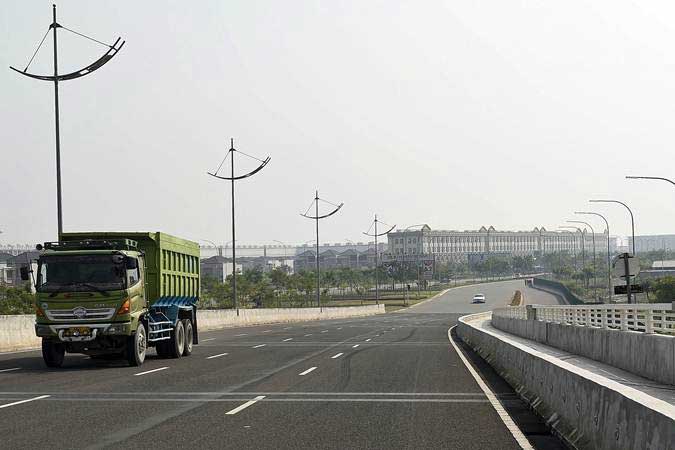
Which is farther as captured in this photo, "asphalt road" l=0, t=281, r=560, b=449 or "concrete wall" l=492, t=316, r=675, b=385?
"concrete wall" l=492, t=316, r=675, b=385

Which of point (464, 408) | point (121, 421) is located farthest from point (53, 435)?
point (464, 408)

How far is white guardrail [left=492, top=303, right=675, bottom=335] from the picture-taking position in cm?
2075

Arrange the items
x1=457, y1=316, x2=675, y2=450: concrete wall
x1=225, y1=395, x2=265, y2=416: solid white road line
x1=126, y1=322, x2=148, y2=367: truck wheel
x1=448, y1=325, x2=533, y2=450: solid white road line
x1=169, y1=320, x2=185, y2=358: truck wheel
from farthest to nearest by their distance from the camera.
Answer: x1=169, y1=320, x2=185, y2=358: truck wheel, x1=126, y1=322, x2=148, y2=367: truck wheel, x1=225, y1=395, x2=265, y2=416: solid white road line, x1=448, y1=325, x2=533, y2=450: solid white road line, x1=457, y1=316, x2=675, y2=450: concrete wall

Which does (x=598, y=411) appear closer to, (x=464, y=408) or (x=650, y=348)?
(x=464, y=408)

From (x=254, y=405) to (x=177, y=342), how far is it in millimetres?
11719

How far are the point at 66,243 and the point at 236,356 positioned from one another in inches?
246

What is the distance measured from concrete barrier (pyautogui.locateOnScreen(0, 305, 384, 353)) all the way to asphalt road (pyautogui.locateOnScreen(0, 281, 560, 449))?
209 inches

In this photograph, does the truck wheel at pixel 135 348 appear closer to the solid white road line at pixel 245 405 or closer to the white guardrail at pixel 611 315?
the solid white road line at pixel 245 405

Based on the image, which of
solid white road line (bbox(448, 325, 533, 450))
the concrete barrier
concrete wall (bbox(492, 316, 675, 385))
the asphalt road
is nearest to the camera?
solid white road line (bbox(448, 325, 533, 450))

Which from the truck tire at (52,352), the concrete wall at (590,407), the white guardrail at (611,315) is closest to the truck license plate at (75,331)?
the truck tire at (52,352)

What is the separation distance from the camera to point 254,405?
45.4ft

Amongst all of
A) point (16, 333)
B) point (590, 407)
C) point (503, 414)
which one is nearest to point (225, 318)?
point (16, 333)

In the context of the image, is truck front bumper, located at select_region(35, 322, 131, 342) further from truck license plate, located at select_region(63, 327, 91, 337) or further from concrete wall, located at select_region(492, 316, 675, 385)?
concrete wall, located at select_region(492, 316, 675, 385)

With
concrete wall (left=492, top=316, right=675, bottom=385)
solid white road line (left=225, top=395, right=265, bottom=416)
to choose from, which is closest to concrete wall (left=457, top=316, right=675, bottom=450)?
concrete wall (left=492, top=316, right=675, bottom=385)
